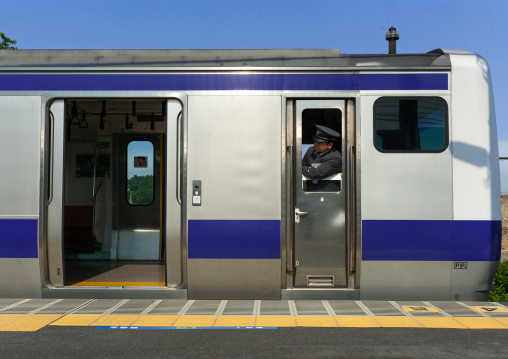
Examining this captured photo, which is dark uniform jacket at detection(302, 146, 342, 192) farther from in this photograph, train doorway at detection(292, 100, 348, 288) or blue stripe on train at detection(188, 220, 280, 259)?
blue stripe on train at detection(188, 220, 280, 259)

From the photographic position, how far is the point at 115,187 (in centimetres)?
943

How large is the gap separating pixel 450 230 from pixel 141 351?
143 inches

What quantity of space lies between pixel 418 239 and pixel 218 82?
2.89m

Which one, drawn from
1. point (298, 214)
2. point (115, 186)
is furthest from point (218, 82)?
point (115, 186)

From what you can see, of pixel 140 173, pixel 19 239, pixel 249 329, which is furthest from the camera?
pixel 140 173

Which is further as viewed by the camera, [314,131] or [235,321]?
[314,131]

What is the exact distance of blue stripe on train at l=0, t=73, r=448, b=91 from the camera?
6113mm

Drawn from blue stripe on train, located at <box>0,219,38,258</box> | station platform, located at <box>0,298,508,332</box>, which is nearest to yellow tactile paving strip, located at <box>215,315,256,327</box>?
station platform, located at <box>0,298,508,332</box>

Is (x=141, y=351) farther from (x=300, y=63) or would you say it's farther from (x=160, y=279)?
(x=300, y=63)

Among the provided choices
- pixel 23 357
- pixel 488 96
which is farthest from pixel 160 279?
pixel 488 96

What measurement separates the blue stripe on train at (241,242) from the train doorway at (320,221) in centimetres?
32

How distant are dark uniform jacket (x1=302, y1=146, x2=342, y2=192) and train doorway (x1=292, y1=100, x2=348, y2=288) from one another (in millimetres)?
28

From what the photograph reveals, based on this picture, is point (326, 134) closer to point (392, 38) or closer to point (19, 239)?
point (19, 239)

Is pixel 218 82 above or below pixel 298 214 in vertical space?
above
